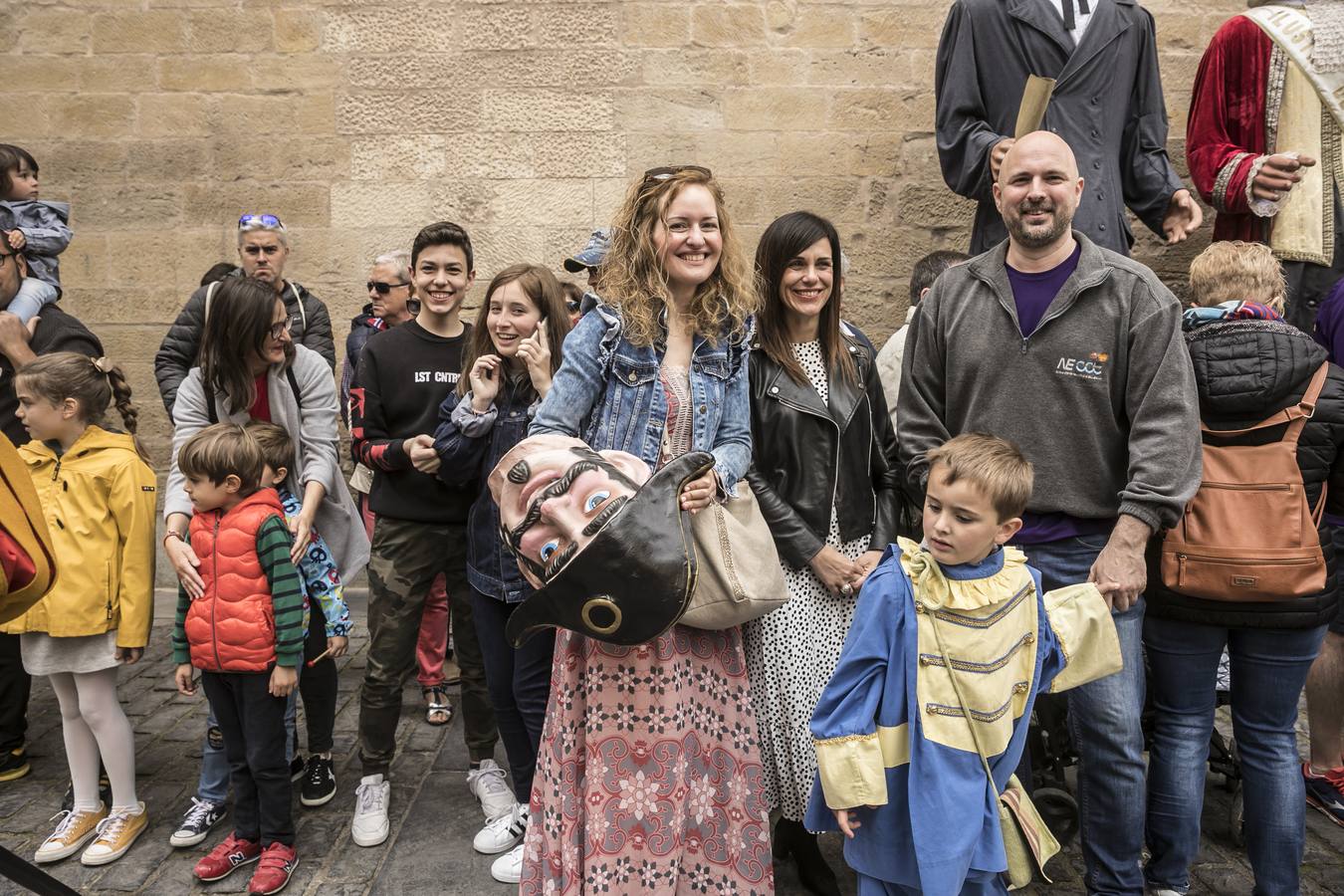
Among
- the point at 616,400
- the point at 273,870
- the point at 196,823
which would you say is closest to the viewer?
the point at 616,400

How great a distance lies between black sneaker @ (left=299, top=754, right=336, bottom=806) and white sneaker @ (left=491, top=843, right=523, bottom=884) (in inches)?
33.0

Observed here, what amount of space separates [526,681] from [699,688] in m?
0.74

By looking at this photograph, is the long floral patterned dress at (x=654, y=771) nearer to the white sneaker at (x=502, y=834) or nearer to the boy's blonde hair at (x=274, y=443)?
the white sneaker at (x=502, y=834)

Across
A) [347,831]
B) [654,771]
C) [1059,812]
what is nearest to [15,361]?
[347,831]

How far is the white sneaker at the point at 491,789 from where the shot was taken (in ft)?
11.5

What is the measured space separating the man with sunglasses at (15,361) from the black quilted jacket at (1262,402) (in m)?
4.23

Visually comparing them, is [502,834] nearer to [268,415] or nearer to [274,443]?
[274,443]

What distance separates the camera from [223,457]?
3.15 metres

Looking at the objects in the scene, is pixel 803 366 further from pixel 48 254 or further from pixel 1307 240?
pixel 48 254

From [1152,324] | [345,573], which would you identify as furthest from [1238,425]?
[345,573]

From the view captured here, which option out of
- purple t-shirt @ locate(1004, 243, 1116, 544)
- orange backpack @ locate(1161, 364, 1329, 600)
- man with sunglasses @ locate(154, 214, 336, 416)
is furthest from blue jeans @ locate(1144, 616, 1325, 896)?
man with sunglasses @ locate(154, 214, 336, 416)

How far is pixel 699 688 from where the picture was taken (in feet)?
8.54

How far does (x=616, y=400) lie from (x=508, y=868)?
1.61 meters

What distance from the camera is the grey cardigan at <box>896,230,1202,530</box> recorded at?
102 inches
